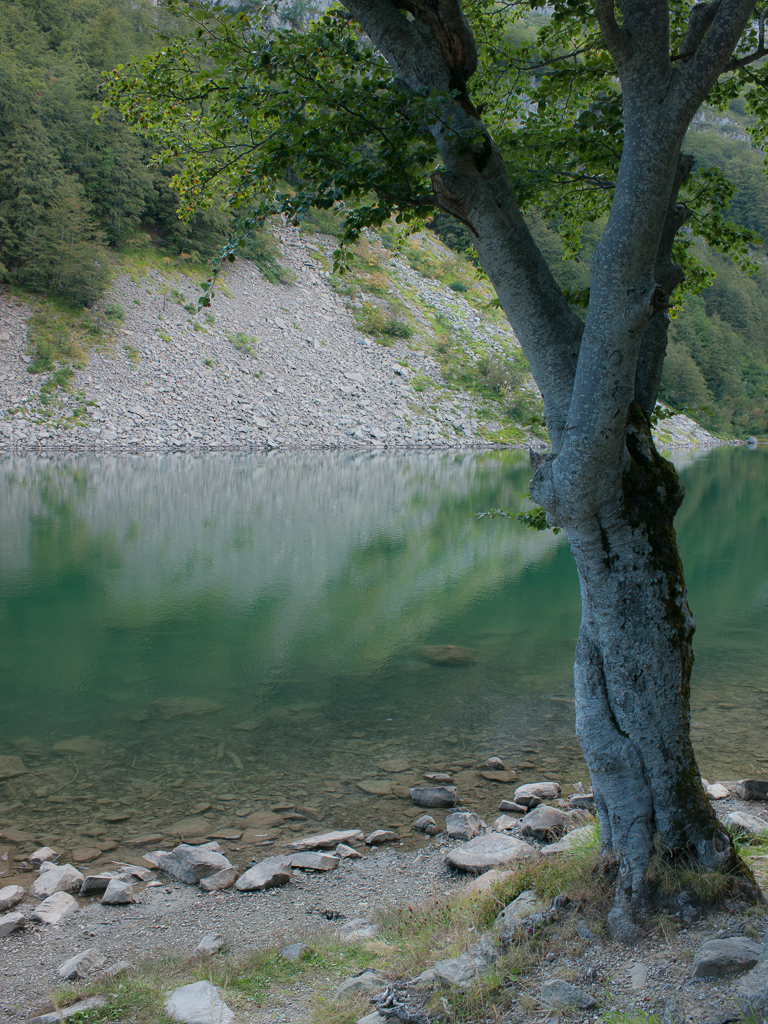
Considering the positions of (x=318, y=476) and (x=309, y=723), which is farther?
(x=318, y=476)

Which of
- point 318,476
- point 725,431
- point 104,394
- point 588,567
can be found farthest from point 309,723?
point 725,431

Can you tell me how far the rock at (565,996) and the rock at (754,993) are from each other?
2.12 feet

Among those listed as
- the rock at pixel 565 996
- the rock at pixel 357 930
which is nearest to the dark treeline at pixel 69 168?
the rock at pixel 357 930

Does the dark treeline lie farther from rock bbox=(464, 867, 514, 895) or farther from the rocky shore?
rock bbox=(464, 867, 514, 895)

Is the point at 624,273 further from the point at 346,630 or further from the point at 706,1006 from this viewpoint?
the point at 346,630

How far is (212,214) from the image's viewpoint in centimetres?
5616

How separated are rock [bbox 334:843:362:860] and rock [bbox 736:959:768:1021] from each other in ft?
12.6

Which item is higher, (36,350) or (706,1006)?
(36,350)

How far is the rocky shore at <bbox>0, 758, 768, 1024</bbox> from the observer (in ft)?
11.3

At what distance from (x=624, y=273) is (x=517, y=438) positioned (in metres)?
53.8

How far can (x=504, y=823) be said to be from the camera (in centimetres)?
692

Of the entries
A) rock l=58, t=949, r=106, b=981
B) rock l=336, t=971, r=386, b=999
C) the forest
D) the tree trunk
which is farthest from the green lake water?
the forest

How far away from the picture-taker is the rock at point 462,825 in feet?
22.3

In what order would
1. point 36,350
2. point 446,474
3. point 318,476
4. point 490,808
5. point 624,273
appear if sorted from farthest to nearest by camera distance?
point 36,350 → point 446,474 → point 318,476 → point 490,808 → point 624,273
